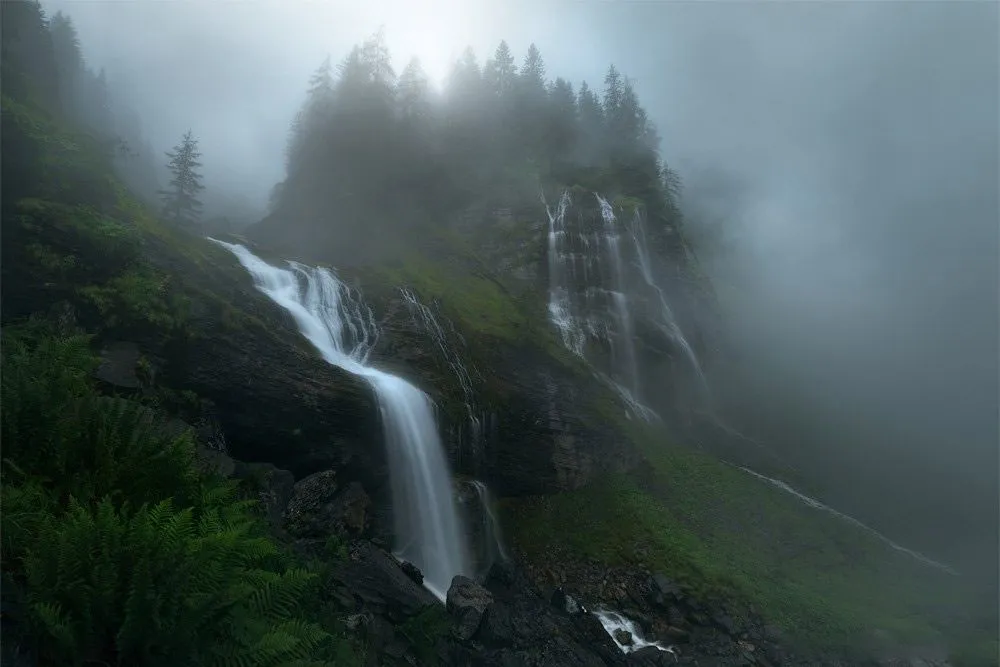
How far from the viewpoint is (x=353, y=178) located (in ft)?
152

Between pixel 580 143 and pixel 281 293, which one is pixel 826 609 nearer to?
pixel 281 293

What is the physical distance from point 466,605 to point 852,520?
24607 millimetres

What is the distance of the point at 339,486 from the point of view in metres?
17.8

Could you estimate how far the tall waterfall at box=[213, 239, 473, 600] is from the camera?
18484 millimetres

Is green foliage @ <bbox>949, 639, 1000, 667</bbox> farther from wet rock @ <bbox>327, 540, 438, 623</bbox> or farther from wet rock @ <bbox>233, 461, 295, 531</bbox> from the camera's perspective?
wet rock @ <bbox>233, 461, 295, 531</bbox>

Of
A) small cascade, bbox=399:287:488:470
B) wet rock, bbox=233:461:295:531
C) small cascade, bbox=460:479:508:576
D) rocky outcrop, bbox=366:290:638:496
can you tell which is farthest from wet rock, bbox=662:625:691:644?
wet rock, bbox=233:461:295:531

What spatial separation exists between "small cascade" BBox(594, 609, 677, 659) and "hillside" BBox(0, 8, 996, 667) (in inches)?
18.1

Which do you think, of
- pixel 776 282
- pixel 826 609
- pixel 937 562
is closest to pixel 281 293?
pixel 826 609

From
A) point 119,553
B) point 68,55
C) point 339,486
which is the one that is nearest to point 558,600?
point 339,486

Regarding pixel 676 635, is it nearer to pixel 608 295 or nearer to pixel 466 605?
pixel 466 605

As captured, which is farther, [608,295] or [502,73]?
[502,73]

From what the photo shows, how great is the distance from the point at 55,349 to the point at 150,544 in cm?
519

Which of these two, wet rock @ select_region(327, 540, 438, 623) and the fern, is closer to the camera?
the fern

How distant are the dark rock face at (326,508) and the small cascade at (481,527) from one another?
13.5ft
